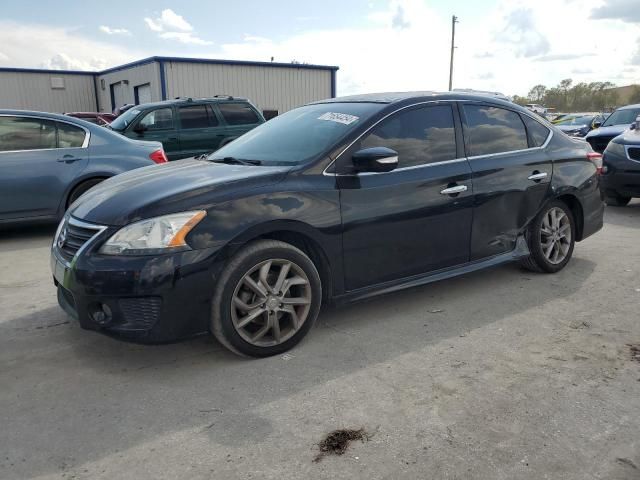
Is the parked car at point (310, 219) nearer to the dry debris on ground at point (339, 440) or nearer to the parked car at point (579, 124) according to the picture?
the dry debris on ground at point (339, 440)

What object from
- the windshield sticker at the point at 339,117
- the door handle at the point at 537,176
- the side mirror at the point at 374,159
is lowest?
the door handle at the point at 537,176

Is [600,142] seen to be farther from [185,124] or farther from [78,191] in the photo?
[78,191]

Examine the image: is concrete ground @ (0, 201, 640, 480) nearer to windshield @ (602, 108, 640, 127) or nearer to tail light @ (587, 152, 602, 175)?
tail light @ (587, 152, 602, 175)

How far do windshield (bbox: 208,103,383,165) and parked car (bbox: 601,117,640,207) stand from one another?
5.76 metres

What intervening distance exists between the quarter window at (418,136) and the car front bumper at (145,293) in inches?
59.4

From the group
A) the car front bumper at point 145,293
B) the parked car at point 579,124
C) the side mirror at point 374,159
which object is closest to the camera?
the car front bumper at point 145,293

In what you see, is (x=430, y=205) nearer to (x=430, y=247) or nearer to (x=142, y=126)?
(x=430, y=247)

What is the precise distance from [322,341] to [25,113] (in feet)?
16.9

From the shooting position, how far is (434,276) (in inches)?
167

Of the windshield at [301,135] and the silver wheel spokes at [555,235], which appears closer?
the windshield at [301,135]

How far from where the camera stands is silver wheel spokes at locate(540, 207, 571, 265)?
5.05 metres

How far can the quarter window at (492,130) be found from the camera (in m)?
4.50

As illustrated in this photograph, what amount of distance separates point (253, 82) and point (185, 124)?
1527cm

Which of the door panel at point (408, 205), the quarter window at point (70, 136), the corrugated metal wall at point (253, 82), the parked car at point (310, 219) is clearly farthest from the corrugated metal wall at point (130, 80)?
the door panel at point (408, 205)
